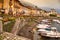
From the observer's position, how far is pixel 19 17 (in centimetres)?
579

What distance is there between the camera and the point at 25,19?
225 inches

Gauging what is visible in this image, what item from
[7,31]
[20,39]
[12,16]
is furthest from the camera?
[12,16]

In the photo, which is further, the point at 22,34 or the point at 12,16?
the point at 12,16

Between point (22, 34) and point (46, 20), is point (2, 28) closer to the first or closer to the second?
point (22, 34)

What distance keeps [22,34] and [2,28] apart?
0.47 metres

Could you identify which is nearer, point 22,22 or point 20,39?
point 20,39

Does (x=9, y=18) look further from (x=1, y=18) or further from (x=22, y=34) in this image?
(x=22, y=34)

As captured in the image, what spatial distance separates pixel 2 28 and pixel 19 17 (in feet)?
2.18

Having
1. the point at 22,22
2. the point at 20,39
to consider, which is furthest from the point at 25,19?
the point at 20,39

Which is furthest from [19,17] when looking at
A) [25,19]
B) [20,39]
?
[20,39]

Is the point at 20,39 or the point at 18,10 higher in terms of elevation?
the point at 18,10

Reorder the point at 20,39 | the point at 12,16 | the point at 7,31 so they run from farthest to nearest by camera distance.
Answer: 1. the point at 12,16
2. the point at 7,31
3. the point at 20,39

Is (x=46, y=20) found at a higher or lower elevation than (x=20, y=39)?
higher

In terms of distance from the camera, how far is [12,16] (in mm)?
5840
